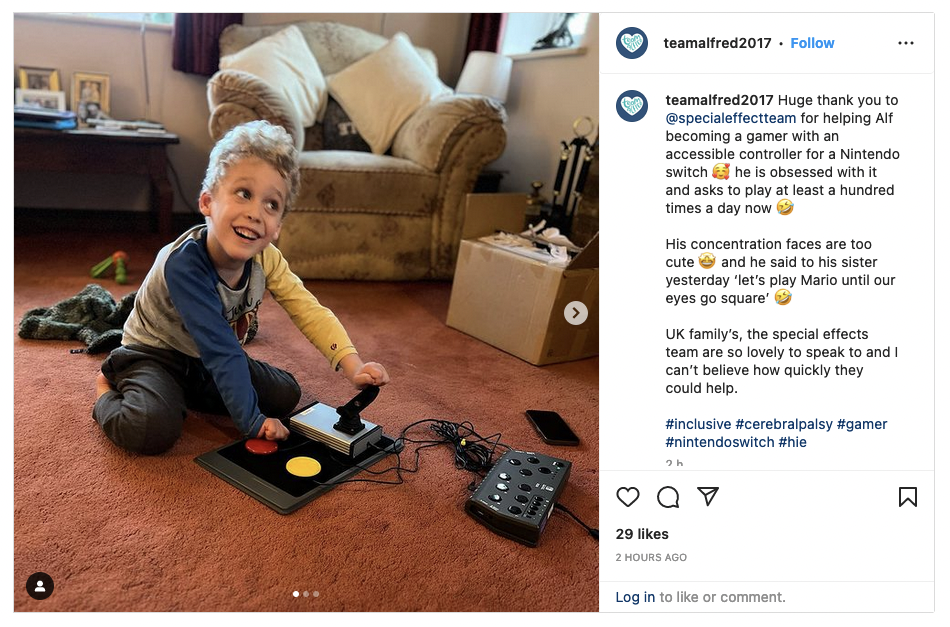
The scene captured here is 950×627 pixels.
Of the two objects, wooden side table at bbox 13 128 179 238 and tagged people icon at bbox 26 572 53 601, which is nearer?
tagged people icon at bbox 26 572 53 601

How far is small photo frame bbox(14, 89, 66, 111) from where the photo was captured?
260 cm

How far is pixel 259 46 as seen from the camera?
2.55 meters

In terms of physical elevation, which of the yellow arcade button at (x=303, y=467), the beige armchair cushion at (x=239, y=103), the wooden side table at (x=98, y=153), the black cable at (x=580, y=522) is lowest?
the black cable at (x=580, y=522)

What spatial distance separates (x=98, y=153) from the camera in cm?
239

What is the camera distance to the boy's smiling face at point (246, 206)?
3.52ft

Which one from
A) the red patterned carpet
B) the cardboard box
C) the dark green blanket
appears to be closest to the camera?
the red patterned carpet

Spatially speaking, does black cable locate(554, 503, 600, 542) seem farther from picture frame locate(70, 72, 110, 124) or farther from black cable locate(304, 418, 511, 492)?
picture frame locate(70, 72, 110, 124)
